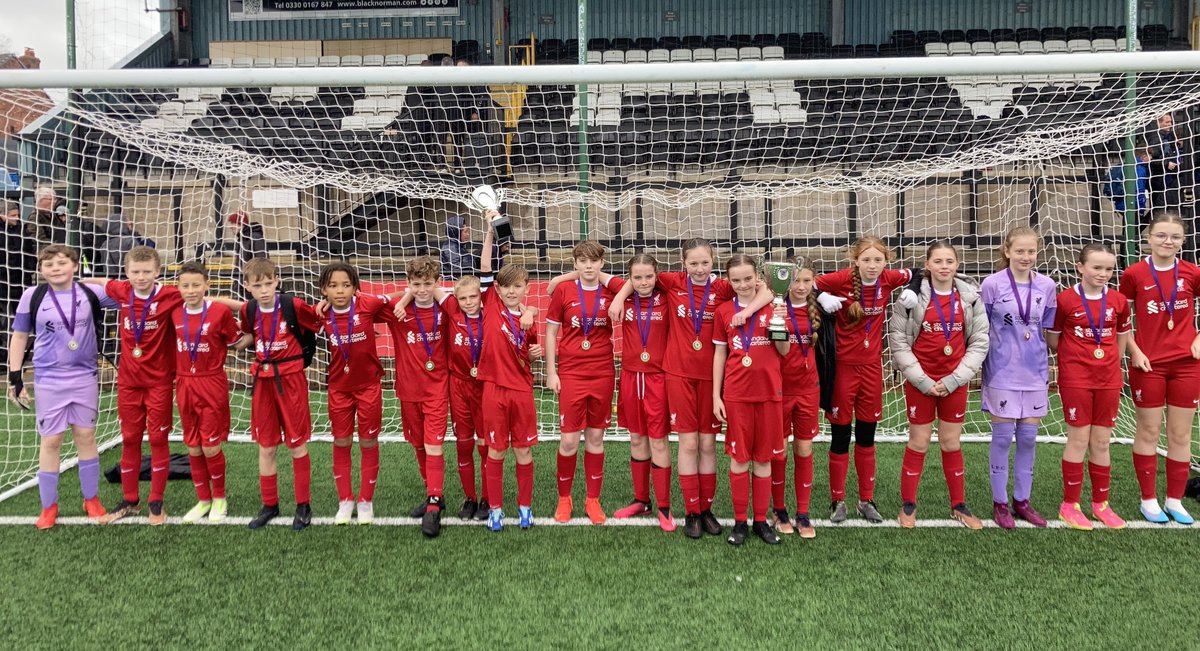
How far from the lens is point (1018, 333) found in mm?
3945

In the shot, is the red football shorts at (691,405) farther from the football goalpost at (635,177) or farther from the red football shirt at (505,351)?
the football goalpost at (635,177)

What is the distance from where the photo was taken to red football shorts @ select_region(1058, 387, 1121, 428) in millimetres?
3930

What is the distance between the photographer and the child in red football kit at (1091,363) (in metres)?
3.90

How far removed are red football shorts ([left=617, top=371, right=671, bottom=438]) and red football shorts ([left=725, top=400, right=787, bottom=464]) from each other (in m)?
0.39

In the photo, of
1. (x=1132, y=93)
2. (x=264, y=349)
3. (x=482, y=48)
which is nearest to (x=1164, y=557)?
(x=1132, y=93)

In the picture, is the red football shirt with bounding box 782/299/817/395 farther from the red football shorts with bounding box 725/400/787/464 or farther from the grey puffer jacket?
the grey puffer jacket

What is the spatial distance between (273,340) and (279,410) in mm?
411

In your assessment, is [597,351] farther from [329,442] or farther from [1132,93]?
[1132,93]

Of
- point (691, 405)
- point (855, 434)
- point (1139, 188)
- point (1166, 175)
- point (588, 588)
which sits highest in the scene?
point (1139, 188)

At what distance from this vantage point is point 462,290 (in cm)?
395

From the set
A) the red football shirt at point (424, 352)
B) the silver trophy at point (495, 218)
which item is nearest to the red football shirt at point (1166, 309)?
the silver trophy at point (495, 218)

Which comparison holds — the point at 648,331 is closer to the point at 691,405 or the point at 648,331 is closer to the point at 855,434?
the point at 691,405

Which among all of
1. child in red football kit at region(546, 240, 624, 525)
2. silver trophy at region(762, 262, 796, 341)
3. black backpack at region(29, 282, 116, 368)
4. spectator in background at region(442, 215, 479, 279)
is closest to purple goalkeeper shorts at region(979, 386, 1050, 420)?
silver trophy at region(762, 262, 796, 341)

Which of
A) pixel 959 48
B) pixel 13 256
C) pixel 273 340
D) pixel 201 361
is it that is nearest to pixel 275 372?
pixel 273 340
